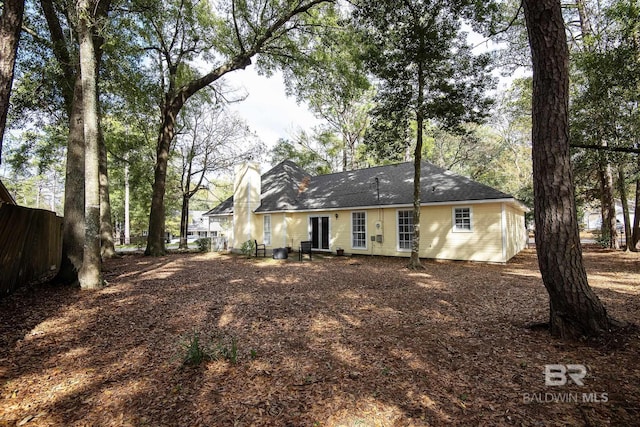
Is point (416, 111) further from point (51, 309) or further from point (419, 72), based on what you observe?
point (51, 309)

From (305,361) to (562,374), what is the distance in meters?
2.73

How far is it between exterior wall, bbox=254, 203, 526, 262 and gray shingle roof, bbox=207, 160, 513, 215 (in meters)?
Result: 0.48

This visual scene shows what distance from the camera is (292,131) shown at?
92.8ft

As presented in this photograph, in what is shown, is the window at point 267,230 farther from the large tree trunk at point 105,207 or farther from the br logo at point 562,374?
the br logo at point 562,374

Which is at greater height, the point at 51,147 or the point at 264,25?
the point at 264,25

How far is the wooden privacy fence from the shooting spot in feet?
18.3

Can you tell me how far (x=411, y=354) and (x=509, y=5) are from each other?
686 inches

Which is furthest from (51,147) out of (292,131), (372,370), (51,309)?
(372,370)

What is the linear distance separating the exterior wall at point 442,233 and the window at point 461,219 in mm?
120

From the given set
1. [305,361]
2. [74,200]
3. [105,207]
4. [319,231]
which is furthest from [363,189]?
[305,361]

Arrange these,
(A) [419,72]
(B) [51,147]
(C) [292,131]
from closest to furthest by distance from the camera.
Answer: (A) [419,72]
(B) [51,147]
(C) [292,131]

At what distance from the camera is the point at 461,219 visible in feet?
38.6

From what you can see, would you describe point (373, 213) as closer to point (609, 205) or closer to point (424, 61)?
point (424, 61)

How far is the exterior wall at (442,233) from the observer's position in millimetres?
11094
